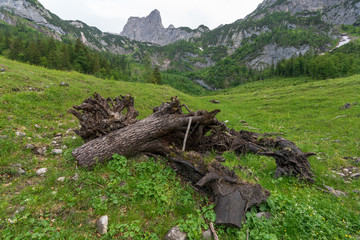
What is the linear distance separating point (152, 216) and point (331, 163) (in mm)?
8188

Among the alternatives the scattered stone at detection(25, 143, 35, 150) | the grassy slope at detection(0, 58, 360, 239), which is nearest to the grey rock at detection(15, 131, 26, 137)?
the grassy slope at detection(0, 58, 360, 239)

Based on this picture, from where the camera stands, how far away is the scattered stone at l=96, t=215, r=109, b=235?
3.37 meters

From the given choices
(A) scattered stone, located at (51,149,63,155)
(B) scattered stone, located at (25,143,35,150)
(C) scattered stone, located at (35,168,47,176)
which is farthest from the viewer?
(A) scattered stone, located at (51,149,63,155)

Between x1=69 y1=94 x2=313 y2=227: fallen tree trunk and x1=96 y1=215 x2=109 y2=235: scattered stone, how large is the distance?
2.31 m

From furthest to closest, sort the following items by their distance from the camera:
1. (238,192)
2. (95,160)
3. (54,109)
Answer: (54,109)
(95,160)
(238,192)

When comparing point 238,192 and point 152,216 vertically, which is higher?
point 238,192

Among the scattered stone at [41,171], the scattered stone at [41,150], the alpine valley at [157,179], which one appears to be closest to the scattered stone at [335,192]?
the alpine valley at [157,179]

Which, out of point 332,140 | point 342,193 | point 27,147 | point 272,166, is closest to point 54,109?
point 27,147

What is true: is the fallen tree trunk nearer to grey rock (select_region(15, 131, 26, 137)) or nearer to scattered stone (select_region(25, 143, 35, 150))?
scattered stone (select_region(25, 143, 35, 150))

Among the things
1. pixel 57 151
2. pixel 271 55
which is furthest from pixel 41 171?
pixel 271 55

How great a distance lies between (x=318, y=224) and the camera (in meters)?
3.42

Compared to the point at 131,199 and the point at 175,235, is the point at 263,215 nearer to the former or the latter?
the point at 175,235

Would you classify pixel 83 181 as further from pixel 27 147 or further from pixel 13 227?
pixel 27 147

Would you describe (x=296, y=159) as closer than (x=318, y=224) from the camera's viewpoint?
No
